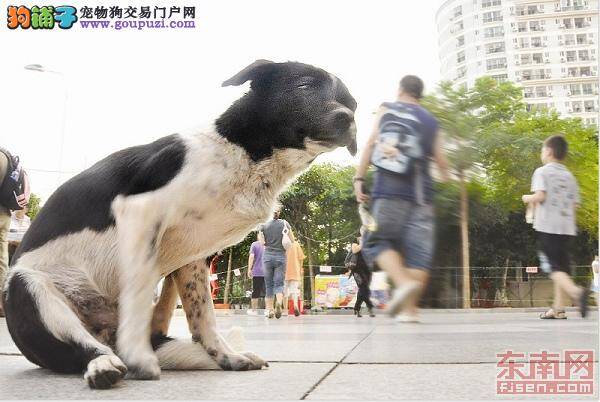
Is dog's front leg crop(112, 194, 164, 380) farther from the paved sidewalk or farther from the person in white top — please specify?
the person in white top

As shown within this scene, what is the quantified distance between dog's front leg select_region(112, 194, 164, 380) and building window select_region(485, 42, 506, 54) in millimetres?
926

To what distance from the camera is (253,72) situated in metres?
1.51

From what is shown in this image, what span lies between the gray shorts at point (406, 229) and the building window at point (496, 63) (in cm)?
61

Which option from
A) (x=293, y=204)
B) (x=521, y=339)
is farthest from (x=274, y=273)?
(x=293, y=204)

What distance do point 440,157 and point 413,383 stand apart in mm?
619

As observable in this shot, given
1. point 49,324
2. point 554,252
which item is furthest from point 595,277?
point 49,324

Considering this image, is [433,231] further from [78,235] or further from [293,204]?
[78,235]

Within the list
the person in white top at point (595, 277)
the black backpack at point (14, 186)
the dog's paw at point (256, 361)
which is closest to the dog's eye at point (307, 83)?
the person in white top at point (595, 277)

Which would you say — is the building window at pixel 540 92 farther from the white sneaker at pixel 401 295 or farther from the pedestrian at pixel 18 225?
the pedestrian at pixel 18 225

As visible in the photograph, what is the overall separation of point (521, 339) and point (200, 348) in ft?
4.35

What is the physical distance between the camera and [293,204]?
5.84 ft

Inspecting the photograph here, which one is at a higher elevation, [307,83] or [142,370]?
[307,83]

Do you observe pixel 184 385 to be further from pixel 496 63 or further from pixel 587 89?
pixel 587 89

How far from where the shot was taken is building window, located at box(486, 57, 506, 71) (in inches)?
58.6
